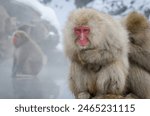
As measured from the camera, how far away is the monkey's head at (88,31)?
195 centimetres

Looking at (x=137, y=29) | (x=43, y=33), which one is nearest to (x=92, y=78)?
(x=137, y=29)

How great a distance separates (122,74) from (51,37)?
0.84 m

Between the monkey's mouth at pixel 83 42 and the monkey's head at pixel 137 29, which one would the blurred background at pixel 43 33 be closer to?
the monkey's head at pixel 137 29

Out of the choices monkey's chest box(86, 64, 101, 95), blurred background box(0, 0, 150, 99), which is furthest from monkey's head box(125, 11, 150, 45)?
blurred background box(0, 0, 150, 99)

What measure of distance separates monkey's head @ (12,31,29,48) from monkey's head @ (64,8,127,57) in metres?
0.68

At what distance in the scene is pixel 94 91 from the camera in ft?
6.83

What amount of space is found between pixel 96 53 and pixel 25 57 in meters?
0.81

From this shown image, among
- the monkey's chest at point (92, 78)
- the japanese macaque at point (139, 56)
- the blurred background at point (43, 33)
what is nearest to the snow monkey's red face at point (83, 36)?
the monkey's chest at point (92, 78)

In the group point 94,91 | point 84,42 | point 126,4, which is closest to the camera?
point 84,42

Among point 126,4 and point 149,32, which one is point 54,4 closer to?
point 126,4

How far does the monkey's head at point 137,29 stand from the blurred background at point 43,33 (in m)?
0.41

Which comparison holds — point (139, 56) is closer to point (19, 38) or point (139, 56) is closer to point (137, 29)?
point (137, 29)

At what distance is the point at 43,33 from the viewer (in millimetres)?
2844

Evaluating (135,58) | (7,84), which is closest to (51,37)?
(7,84)
